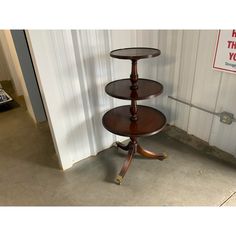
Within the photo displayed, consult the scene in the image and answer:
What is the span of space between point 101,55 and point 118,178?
0.99 m

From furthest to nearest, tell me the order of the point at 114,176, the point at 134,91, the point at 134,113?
the point at 114,176 → the point at 134,113 → the point at 134,91

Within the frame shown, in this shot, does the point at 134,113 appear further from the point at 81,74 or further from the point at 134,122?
the point at 81,74

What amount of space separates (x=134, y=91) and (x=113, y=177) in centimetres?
74

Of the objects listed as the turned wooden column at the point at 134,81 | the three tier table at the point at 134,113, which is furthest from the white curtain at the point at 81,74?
the turned wooden column at the point at 134,81

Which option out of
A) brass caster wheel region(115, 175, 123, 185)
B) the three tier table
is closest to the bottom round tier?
the three tier table

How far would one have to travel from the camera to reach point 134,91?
5.01ft

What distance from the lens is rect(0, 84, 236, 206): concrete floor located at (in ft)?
5.12

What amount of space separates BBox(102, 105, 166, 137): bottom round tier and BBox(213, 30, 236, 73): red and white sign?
62 cm

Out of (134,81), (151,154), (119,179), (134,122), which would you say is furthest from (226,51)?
(119,179)

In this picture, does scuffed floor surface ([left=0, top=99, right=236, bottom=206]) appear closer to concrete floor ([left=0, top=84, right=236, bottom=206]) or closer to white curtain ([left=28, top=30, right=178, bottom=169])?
concrete floor ([left=0, top=84, right=236, bottom=206])

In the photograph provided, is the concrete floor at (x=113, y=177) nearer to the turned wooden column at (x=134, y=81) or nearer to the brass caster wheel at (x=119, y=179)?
the brass caster wheel at (x=119, y=179)

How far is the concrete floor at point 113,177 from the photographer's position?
5.12 ft
